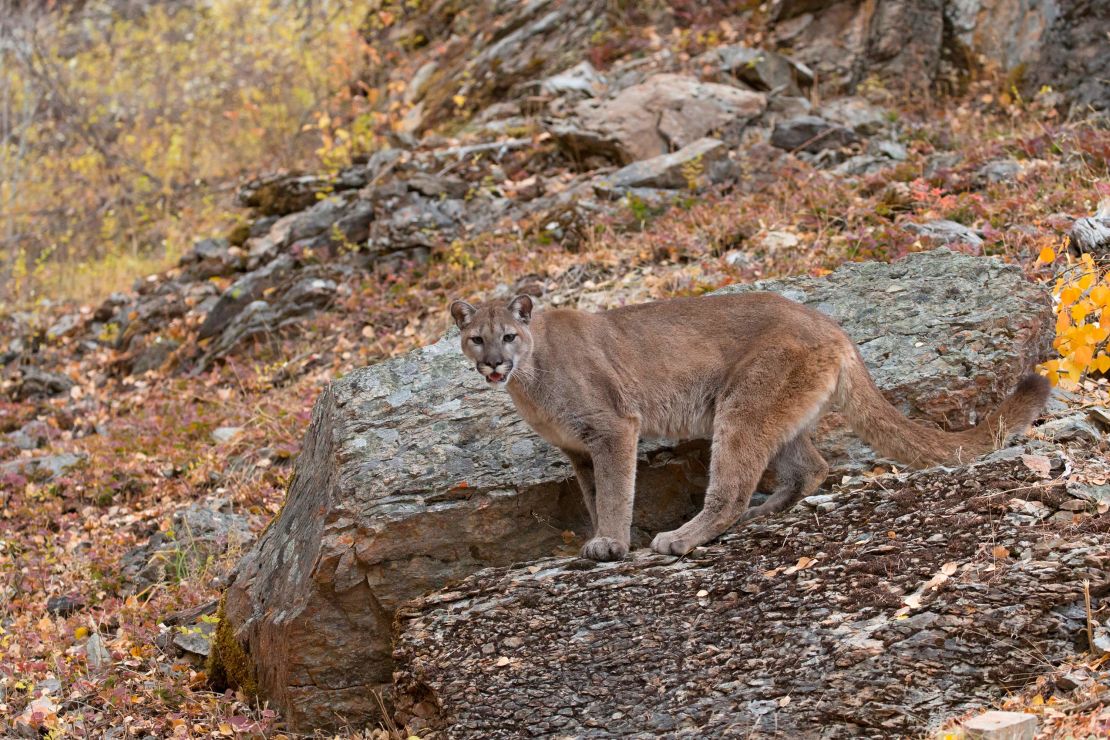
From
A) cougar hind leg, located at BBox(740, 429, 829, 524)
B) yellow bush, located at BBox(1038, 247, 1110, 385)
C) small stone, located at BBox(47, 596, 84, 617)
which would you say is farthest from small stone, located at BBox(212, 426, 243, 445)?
yellow bush, located at BBox(1038, 247, 1110, 385)

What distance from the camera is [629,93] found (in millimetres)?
15141

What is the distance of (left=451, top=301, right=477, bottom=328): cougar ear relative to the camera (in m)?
7.55

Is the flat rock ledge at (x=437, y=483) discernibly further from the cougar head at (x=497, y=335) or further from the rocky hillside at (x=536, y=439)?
the cougar head at (x=497, y=335)

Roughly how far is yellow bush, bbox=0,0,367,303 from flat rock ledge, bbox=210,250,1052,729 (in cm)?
1071

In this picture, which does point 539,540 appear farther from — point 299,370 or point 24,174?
point 24,174

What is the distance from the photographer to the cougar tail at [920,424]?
630cm

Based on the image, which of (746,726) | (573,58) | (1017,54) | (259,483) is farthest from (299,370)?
(1017,54)

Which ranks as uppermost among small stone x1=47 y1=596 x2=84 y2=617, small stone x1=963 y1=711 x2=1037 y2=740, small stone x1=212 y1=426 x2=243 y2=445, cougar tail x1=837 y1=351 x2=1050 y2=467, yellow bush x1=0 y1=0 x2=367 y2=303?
yellow bush x1=0 y1=0 x2=367 y2=303

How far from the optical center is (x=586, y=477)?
7.05m

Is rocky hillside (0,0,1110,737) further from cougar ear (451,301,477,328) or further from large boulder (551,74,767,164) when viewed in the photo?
cougar ear (451,301,477,328)

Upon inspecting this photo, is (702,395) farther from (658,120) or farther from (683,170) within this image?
(658,120)

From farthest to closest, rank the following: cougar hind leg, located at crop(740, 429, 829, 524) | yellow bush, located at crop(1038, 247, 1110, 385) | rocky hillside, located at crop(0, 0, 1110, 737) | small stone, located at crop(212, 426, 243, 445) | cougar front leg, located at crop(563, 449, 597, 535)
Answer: small stone, located at crop(212, 426, 243, 445), cougar front leg, located at crop(563, 449, 597, 535), cougar hind leg, located at crop(740, 429, 829, 524), yellow bush, located at crop(1038, 247, 1110, 385), rocky hillside, located at crop(0, 0, 1110, 737)

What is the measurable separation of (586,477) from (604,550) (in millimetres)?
681

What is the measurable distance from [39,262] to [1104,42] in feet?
50.1
